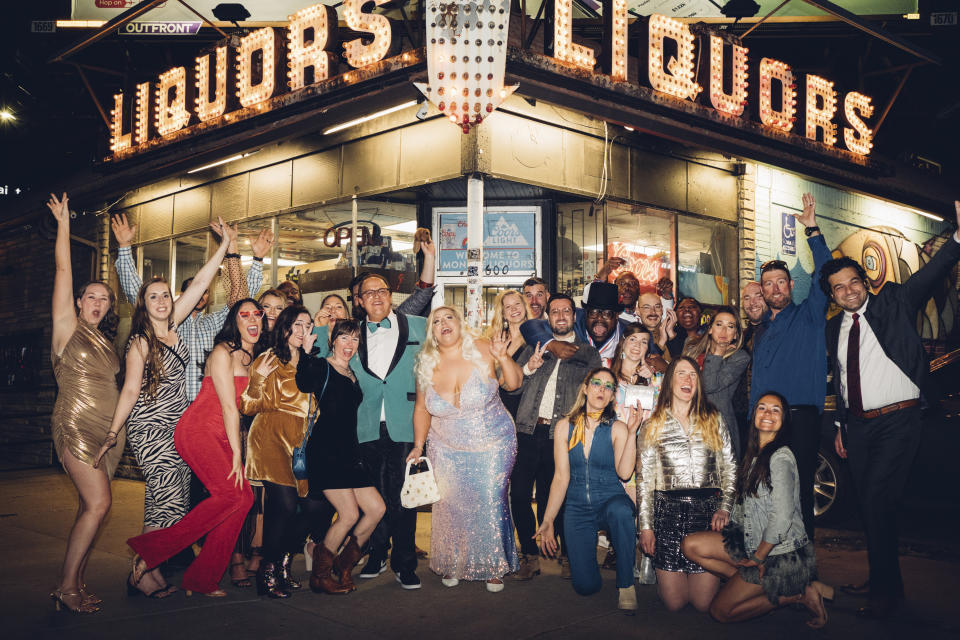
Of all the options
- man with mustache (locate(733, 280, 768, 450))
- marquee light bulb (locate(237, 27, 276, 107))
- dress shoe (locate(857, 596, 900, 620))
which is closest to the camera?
dress shoe (locate(857, 596, 900, 620))

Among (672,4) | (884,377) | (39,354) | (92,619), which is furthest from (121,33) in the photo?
(884,377)

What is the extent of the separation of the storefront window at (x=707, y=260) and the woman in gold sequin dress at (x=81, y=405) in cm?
809

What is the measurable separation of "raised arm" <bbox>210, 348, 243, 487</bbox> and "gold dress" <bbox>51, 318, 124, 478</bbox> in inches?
25.0

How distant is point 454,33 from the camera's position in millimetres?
6992

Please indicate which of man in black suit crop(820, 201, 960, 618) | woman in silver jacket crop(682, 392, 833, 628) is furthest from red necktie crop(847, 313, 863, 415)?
woman in silver jacket crop(682, 392, 833, 628)

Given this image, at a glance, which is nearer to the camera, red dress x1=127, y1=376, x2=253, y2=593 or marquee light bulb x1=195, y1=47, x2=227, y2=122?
red dress x1=127, y1=376, x2=253, y2=593

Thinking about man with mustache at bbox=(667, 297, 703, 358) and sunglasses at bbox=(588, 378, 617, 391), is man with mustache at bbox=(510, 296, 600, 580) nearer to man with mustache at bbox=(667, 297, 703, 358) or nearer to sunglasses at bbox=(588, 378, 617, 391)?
sunglasses at bbox=(588, 378, 617, 391)

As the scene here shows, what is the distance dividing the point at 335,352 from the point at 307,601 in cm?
163

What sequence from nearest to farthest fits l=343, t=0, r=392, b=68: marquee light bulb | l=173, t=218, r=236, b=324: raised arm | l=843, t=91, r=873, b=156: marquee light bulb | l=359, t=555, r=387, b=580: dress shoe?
l=173, t=218, r=236, b=324: raised arm
l=359, t=555, r=387, b=580: dress shoe
l=343, t=0, r=392, b=68: marquee light bulb
l=843, t=91, r=873, b=156: marquee light bulb

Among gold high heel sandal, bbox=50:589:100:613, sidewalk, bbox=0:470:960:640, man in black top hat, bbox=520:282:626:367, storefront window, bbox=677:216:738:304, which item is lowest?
sidewalk, bbox=0:470:960:640

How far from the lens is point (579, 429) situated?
5.02m

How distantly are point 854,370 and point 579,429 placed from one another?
1.85 m

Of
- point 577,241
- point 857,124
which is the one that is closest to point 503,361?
point 577,241

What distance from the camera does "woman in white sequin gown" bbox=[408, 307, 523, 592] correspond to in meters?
5.06
